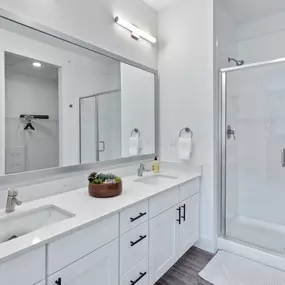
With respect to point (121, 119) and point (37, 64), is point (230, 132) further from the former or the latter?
point (37, 64)

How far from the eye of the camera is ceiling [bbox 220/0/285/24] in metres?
2.37

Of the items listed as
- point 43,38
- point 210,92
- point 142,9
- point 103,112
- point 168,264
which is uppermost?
point 142,9

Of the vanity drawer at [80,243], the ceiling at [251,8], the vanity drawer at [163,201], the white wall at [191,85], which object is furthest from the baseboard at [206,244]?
the ceiling at [251,8]

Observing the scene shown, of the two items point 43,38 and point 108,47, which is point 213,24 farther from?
point 43,38

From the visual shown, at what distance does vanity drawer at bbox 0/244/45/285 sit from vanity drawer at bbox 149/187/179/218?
80 centimetres

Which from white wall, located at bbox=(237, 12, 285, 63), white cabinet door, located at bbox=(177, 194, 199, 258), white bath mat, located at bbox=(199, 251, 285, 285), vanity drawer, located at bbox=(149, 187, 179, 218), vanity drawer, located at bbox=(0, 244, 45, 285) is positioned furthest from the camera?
white wall, located at bbox=(237, 12, 285, 63)

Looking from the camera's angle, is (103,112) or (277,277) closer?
(277,277)

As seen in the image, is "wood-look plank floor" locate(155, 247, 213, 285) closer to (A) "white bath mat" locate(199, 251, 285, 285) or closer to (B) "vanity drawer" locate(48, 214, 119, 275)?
(A) "white bath mat" locate(199, 251, 285, 285)

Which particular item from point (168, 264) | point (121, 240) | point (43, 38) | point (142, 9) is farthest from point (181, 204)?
point (142, 9)

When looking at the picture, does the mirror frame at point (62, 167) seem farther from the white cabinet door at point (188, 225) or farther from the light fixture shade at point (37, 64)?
the white cabinet door at point (188, 225)

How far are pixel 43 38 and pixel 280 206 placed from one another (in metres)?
2.93

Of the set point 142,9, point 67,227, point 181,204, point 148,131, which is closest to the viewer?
point 67,227

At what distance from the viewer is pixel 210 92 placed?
2.20 m

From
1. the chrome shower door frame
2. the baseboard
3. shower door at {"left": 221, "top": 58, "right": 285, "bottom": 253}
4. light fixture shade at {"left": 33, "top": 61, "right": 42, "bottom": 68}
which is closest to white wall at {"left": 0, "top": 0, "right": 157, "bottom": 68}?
light fixture shade at {"left": 33, "top": 61, "right": 42, "bottom": 68}
